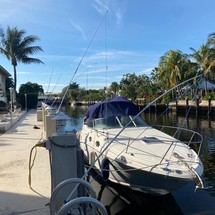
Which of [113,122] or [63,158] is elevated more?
[113,122]

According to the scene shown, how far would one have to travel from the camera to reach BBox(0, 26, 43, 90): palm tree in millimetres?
41250

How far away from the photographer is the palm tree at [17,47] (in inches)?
1624

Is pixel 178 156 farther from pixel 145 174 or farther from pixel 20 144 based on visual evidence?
pixel 20 144

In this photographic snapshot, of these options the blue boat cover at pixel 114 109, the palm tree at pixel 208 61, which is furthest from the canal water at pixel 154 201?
the palm tree at pixel 208 61

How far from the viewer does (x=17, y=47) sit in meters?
41.7

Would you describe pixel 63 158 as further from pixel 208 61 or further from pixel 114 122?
pixel 208 61

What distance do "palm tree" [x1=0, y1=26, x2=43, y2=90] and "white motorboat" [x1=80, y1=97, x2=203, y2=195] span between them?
34.8m

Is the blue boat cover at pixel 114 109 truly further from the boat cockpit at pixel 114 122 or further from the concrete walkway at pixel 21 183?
the concrete walkway at pixel 21 183

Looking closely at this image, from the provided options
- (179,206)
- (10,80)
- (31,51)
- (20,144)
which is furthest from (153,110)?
(179,206)

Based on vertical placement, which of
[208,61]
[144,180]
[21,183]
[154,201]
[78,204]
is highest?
[208,61]

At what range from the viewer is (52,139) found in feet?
17.1

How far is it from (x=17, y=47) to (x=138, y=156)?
38.1 meters

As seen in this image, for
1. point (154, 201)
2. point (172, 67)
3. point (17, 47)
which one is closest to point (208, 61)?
point (172, 67)

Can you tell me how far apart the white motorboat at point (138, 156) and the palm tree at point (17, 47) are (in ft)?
114
